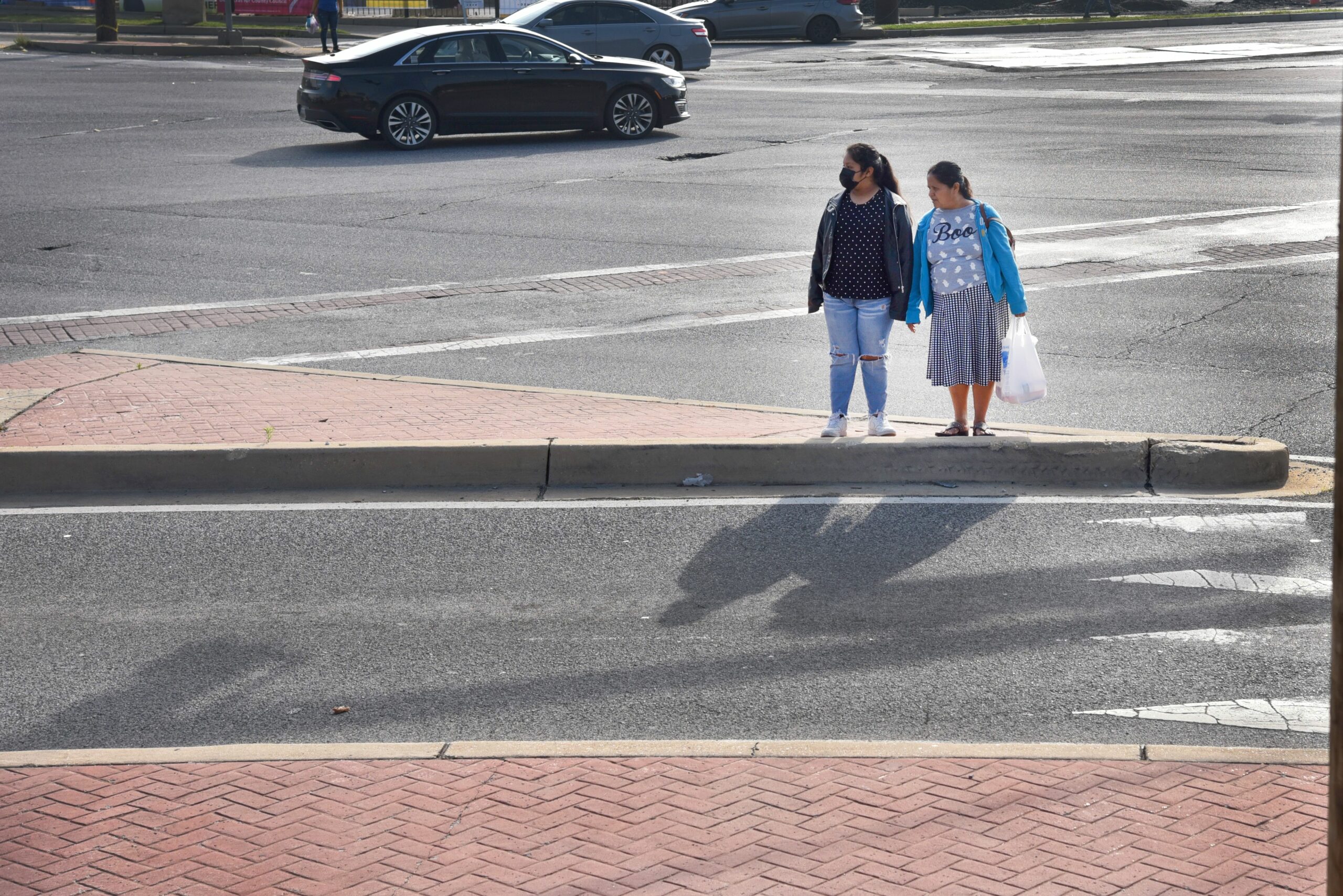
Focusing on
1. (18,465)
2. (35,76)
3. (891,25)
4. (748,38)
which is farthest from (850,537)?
(891,25)

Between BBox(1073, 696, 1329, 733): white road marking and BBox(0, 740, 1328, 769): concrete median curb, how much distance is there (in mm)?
344

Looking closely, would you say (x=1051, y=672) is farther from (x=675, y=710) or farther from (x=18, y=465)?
(x=18, y=465)

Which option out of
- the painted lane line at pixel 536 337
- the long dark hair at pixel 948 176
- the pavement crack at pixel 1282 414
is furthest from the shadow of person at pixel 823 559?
the painted lane line at pixel 536 337

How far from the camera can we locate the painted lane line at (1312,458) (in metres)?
8.35

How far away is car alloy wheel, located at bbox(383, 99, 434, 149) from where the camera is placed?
2041 cm

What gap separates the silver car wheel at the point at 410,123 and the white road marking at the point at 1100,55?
14333 millimetres

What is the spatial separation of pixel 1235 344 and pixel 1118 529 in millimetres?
4076

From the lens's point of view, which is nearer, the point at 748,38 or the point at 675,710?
the point at 675,710

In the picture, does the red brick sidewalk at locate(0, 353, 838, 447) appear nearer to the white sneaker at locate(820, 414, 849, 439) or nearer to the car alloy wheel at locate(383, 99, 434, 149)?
the white sneaker at locate(820, 414, 849, 439)

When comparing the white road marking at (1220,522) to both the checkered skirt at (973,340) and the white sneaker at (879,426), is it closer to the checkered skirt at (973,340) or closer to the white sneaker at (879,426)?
the checkered skirt at (973,340)

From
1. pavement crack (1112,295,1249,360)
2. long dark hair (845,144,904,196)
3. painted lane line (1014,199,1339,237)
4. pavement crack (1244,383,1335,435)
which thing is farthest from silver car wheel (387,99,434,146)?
pavement crack (1244,383,1335,435)

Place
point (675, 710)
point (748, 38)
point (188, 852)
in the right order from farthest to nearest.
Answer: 1. point (748, 38)
2. point (675, 710)
3. point (188, 852)

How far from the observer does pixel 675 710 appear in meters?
5.30

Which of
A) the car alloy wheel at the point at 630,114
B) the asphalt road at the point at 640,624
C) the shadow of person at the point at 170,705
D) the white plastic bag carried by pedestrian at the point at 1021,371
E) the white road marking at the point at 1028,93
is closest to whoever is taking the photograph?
the shadow of person at the point at 170,705
